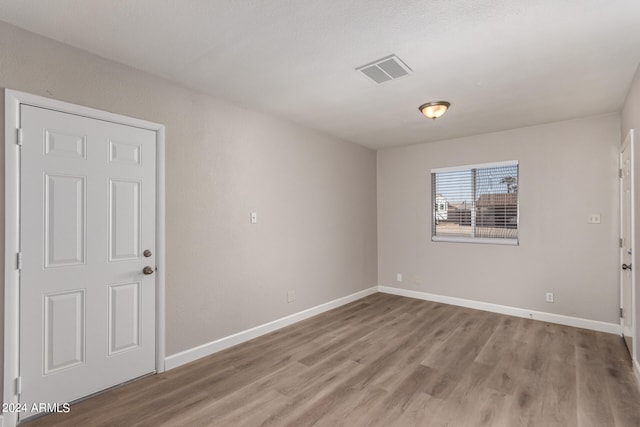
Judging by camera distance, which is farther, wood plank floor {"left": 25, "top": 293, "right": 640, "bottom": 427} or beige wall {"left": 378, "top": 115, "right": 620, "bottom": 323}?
beige wall {"left": 378, "top": 115, "right": 620, "bottom": 323}

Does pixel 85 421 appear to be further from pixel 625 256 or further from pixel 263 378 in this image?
pixel 625 256

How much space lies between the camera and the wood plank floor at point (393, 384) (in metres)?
2.16

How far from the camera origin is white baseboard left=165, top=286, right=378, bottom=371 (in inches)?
115

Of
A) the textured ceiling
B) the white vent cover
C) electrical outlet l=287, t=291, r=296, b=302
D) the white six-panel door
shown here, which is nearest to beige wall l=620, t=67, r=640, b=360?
the textured ceiling

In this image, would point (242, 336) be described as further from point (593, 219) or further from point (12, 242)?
point (593, 219)

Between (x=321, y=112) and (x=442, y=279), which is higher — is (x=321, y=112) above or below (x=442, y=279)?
above

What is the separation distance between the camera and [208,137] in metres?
3.19

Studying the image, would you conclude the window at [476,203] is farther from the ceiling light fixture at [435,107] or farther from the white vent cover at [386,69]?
the white vent cover at [386,69]

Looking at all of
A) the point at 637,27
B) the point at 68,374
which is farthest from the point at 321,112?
the point at 68,374

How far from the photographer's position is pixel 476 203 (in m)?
4.79

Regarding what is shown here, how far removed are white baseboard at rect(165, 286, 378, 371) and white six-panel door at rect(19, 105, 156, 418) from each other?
24cm

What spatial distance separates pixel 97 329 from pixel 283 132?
9.35 ft

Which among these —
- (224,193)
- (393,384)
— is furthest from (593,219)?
(224,193)

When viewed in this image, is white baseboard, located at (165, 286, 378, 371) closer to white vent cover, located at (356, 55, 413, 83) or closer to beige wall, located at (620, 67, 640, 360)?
white vent cover, located at (356, 55, 413, 83)
